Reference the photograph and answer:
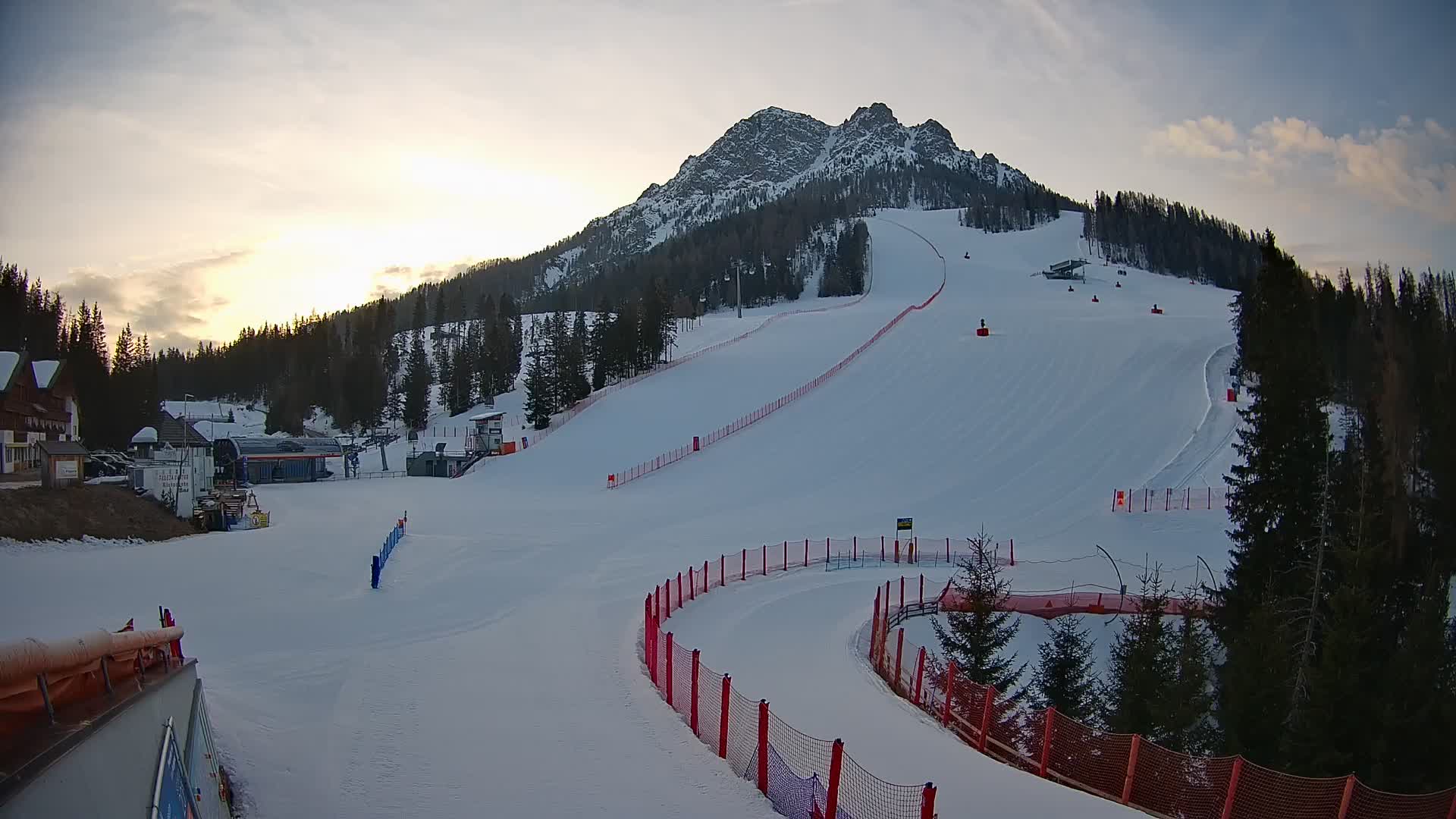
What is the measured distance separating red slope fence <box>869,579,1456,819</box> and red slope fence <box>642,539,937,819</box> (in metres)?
2.49

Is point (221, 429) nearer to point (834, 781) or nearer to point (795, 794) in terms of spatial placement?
point (795, 794)

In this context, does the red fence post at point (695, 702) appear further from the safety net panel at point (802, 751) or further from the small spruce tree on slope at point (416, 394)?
the small spruce tree on slope at point (416, 394)

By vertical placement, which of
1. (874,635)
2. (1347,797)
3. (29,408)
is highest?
(29,408)

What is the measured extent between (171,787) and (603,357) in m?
71.0

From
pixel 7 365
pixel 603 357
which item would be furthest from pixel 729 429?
pixel 7 365

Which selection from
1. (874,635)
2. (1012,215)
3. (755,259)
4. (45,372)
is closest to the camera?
(874,635)

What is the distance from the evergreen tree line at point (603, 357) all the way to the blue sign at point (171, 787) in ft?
192

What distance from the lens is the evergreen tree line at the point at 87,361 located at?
135 ft

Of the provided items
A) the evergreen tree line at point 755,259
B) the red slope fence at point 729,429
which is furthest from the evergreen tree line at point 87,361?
the evergreen tree line at point 755,259

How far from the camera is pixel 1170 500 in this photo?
128ft

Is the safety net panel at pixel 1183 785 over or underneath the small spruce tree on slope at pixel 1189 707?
over

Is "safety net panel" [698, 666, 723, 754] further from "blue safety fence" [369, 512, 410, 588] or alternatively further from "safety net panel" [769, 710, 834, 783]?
"blue safety fence" [369, 512, 410, 588]

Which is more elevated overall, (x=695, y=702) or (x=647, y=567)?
(x=695, y=702)

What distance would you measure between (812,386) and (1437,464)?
3375cm
